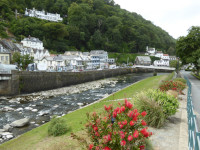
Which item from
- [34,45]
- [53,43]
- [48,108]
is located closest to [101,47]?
[53,43]

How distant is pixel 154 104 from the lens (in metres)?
8.49

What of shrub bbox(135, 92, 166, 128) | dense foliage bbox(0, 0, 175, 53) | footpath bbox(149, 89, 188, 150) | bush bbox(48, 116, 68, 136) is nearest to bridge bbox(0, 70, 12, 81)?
bush bbox(48, 116, 68, 136)

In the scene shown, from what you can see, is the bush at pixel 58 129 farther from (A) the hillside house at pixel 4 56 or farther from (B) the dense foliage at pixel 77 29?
(B) the dense foliage at pixel 77 29

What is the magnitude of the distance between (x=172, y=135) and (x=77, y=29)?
317 ft

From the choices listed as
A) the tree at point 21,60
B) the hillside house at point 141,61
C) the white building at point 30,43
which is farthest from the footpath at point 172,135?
the hillside house at point 141,61

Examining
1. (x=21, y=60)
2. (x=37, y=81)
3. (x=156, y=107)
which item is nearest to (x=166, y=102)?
(x=156, y=107)

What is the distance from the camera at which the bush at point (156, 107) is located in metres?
8.41

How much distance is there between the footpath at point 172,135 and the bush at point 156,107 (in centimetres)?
47

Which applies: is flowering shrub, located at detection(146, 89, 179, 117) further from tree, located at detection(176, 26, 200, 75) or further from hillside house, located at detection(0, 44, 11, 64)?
hillside house, located at detection(0, 44, 11, 64)

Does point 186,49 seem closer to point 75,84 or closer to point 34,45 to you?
point 75,84

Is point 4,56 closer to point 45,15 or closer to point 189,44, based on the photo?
point 189,44

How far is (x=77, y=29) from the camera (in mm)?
97312

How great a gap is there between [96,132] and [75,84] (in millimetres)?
38049

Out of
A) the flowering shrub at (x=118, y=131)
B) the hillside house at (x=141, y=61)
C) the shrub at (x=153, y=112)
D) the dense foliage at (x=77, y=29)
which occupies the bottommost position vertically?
the shrub at (x=153, y=112)
